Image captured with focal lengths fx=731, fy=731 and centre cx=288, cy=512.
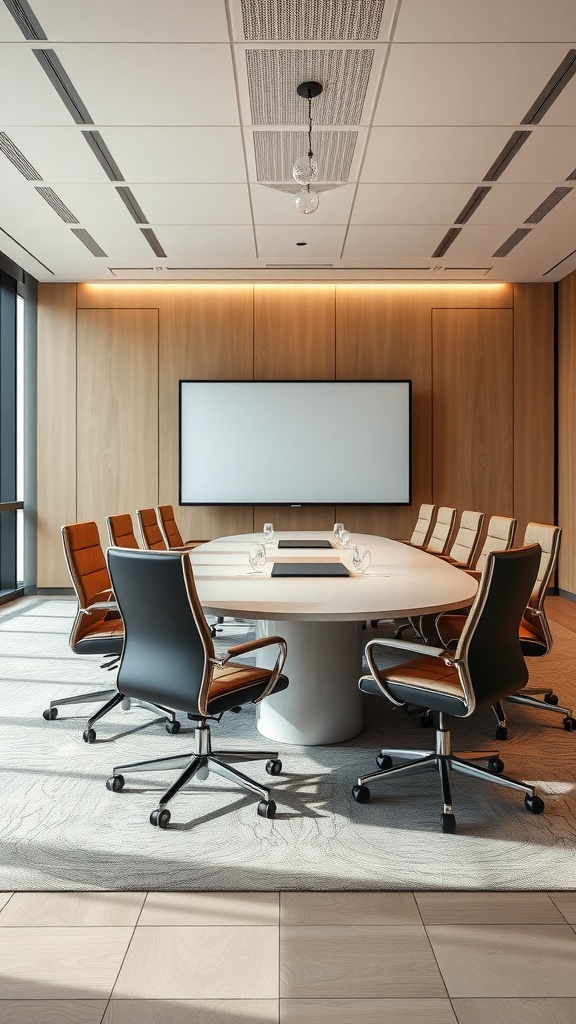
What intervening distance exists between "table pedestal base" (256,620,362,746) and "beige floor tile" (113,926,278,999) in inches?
59.4

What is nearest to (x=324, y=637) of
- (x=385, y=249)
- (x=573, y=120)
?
(x=573, y=120)

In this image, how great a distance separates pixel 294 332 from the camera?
8.65 meters

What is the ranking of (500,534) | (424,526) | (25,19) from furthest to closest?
1. (424,526)
2. (500,534)
3. (25,19)

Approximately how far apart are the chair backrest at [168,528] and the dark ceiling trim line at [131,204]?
2567 millimetres

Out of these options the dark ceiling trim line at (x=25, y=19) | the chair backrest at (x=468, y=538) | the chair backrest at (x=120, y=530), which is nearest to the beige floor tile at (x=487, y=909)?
Result: the chair backrest at (x=120, y=530)

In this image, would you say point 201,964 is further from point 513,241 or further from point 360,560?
point 513,241

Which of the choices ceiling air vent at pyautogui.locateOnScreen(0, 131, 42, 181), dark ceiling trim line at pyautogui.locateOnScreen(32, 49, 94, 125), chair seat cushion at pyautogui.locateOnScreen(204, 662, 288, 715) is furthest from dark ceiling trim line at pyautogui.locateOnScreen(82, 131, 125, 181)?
chair seat cushion at pyautogui.locateOnScreen(204, 662, 288, 715)

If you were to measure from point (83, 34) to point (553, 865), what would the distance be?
434 centimetres

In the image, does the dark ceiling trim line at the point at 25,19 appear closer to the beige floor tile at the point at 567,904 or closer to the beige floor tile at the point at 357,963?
the beige floor tile at the point at 357,963

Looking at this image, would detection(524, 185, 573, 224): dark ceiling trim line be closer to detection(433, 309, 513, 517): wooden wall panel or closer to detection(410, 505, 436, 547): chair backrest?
detection(433, 309, 513, 517): wooden wall panel

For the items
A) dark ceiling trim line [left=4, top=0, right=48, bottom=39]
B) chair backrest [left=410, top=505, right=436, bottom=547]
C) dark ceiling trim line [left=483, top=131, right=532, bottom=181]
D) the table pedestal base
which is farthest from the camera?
chair backrest [left=410, top=505, right=436, bottom=547]

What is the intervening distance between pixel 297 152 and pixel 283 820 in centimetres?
436

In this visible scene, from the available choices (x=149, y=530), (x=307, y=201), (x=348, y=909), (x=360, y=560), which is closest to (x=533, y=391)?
(x=307, y=201)

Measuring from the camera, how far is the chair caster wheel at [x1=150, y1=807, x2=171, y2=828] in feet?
9.11
